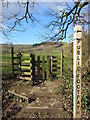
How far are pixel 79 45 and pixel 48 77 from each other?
318cm

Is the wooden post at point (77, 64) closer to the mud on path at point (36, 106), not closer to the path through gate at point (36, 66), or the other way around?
the mud on path at point (36, 106)

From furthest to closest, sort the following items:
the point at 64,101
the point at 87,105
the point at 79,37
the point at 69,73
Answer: the point at 69,73, the point at 64,101, the point at 87,105, the point at 79,37

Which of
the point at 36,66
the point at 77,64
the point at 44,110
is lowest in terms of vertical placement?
the point at 44,110

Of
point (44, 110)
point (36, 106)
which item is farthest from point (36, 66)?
point (44, 110)

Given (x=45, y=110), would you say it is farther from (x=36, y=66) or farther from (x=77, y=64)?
(x=36, y=66)

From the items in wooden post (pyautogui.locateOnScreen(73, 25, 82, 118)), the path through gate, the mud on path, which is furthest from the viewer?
the path through gate

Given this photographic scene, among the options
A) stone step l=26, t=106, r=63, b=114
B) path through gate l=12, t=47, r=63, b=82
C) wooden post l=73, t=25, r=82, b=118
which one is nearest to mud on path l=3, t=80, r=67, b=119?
stone step l=26, t=106, r=63, b=114

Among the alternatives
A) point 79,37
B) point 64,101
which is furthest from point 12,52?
point 79,37

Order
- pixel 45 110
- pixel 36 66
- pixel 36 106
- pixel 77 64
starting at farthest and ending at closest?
pixel 36 66, pixel 36 106, pixel 45 110, pixel 77 64

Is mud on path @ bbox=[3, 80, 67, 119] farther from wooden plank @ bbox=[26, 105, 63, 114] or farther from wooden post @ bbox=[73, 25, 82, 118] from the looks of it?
wooden post @ bbox=[73, 25, 82, 118]

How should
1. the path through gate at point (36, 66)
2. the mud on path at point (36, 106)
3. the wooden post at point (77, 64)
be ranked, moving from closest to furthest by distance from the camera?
the wooden post at point (77, 64) < the mud on path at point (36, 106) < the path through gate at point (36, 66)

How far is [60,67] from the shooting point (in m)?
4.57

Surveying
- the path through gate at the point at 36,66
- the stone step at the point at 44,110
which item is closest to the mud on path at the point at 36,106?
the stone step at the point at 44,110

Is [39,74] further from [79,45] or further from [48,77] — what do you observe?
[79,45]
